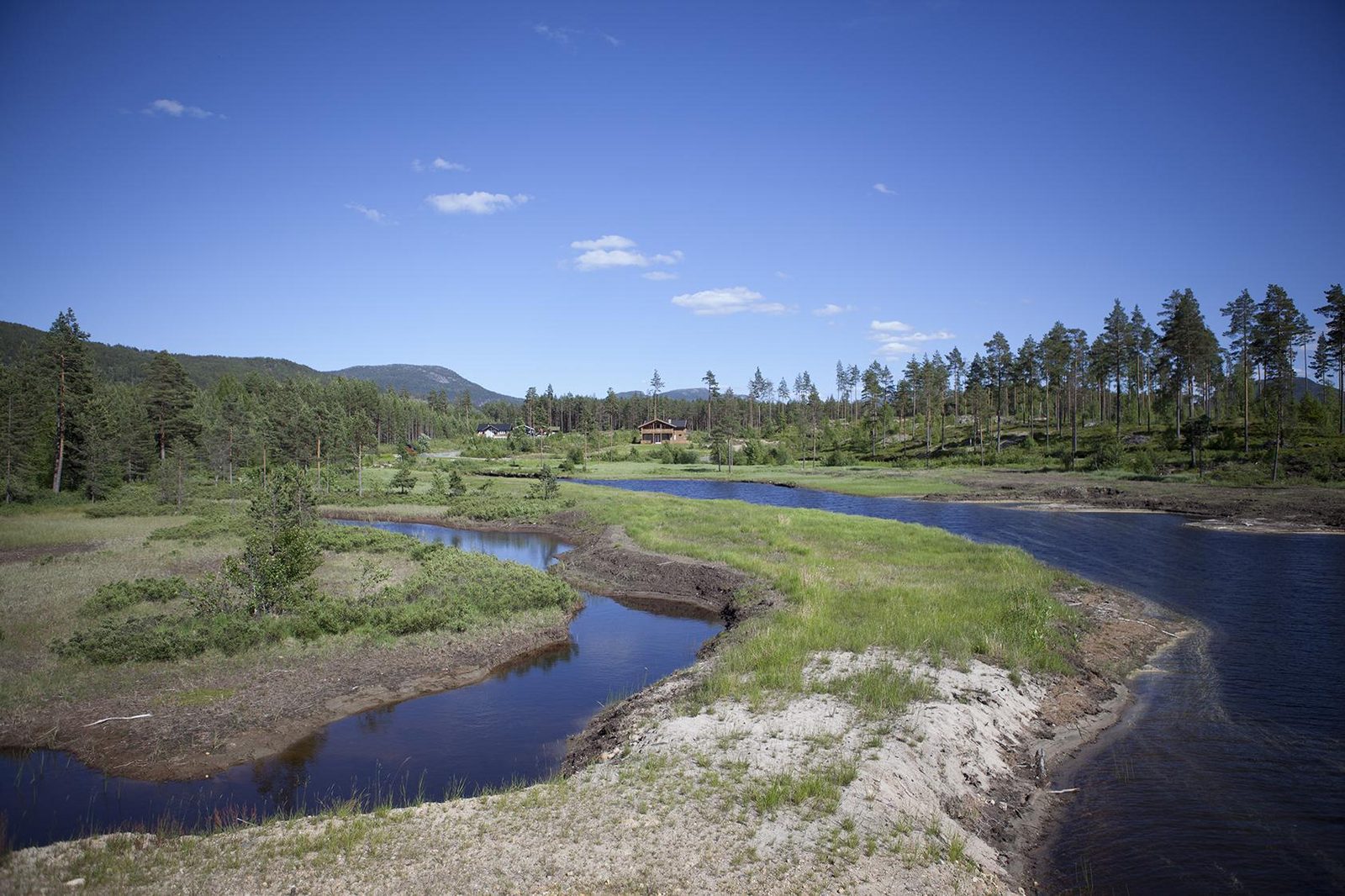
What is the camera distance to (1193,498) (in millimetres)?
57031

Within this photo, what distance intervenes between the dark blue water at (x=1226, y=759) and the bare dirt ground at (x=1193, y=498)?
675 inches

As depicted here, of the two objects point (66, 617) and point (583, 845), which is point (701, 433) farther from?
point (583, 845)

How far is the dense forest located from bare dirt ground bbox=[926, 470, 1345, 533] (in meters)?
8.21

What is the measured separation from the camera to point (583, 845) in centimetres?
1077

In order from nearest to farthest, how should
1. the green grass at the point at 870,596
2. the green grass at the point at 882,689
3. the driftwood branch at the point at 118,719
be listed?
1. the green grass at the point at 882,689
2. the driftwood branch at the point at 118,719
3. the green grass at the point at 870,596

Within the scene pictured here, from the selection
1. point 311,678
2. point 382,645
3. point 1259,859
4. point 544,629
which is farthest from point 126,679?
point 1259,859

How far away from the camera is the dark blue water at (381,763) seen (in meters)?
13.6

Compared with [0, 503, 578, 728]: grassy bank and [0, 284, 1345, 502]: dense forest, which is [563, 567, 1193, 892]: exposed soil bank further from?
[0, 284, 1345, 502]: dense forest

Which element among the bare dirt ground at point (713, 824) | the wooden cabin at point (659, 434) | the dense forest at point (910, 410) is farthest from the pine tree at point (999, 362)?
the bare dirt ground at point (713, 824)

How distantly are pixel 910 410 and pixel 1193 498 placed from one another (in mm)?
89112

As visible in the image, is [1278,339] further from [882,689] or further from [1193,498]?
[882,689]

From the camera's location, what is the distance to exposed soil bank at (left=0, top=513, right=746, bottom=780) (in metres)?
15.9

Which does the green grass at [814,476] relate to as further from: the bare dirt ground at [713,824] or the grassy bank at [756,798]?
the bare dirt ground at [713,824]

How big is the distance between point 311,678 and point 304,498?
28.2 metres
